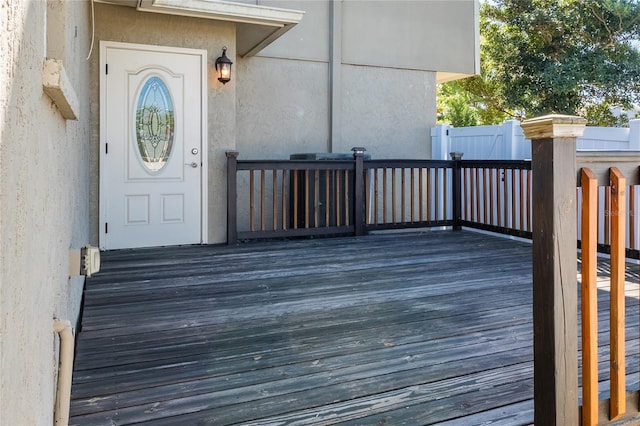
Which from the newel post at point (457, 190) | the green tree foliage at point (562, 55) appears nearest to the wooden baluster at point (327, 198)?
the newel post at point (457, 190)

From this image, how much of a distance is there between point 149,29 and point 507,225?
452 centimetres

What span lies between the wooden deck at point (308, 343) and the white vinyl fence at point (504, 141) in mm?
2486

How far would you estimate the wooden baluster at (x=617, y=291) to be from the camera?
175cm

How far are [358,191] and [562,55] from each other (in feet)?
24.4

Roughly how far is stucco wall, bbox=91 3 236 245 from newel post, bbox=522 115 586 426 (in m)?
4.42

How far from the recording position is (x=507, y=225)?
6.34m

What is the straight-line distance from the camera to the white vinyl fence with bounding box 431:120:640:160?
6.34 metres

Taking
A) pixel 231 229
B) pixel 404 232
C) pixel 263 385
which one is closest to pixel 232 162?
pixel 231 229

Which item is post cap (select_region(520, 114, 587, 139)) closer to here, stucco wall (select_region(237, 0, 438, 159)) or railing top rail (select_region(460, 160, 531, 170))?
railing top rail (select_region(460, 160, 531, 170))

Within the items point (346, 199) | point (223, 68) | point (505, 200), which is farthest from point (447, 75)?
point (223, 68)

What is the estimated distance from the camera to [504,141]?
7016 millimetres

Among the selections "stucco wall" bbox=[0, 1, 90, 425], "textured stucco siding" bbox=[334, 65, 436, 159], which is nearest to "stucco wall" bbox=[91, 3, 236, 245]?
"textured stucco siding" bbox=[334, 65, 436, 159]

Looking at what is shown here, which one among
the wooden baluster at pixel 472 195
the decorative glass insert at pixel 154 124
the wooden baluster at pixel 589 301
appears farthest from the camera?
the wooden baluster at pixel 472 195

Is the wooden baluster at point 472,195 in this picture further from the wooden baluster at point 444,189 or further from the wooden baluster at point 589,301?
the wooden baluster at point 589,301
